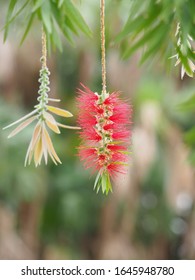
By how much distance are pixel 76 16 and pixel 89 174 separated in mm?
3597

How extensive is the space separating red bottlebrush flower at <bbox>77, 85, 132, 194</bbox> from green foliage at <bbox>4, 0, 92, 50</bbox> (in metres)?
0.10

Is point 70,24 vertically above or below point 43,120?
above

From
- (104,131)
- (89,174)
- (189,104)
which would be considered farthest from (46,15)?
(89,174)

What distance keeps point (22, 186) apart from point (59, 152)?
0.34m

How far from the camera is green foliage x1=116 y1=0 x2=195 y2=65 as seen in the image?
679mm

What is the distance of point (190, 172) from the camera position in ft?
14.3

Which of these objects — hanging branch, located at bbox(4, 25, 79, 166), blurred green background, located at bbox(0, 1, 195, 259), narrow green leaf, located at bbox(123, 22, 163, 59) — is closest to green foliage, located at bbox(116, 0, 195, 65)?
narrow green leaf, located at bbox(123, 22, 163, 59)

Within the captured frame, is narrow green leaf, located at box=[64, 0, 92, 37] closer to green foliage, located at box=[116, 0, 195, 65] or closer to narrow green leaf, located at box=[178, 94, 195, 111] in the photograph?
green foliage, located at box=[116, 0, 195, 65]

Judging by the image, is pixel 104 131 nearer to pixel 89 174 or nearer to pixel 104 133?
pixel 104 133

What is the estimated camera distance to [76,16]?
0.78 meters

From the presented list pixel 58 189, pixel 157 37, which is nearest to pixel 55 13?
pixel 157 37

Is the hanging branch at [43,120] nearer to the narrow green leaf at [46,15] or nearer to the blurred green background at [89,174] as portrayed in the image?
the narrow green leaf at [46,15]

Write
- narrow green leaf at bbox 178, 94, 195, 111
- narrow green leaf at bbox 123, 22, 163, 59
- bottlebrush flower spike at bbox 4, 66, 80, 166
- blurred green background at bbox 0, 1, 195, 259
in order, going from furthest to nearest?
1. blurred green background at bbox 0, 1, 195, 259
2. narrow green leaf at bbox 178, 94, 195, 111
3. narrow green leaf at bbox 123, 22, 163, 59
4. bottlebrush flower spike at bbox 4, 66, 80, 166
